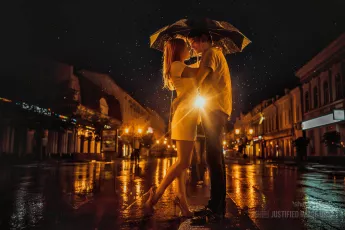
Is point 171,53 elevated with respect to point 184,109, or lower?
elevated

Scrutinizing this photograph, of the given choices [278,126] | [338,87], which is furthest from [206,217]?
[278,126]

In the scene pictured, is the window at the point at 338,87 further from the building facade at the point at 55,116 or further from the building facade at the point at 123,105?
Answer: the building facade at the point at 123,105

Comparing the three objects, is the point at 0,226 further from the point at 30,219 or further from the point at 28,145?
the point at 28,145

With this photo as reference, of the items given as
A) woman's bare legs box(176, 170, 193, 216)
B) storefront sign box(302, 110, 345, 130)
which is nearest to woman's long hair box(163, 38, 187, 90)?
woman's bare legs box(176, 170, 193, 216)

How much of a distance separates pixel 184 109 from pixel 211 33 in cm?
124

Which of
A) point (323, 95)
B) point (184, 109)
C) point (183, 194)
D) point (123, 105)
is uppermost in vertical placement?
point (123, 105)

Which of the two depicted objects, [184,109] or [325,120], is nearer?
[184,109]

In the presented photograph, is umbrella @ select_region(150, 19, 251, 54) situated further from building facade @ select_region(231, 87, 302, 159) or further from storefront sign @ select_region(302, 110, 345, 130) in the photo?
building facade @ select_region(231, 87, 302, 159)

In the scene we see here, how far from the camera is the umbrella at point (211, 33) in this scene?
13.1 feet

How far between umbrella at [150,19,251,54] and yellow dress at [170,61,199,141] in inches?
21.3

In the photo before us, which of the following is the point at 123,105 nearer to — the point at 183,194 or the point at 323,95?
the point at 323,95

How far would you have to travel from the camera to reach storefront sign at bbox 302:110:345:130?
25500mm

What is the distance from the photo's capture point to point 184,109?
378cm

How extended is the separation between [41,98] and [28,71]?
2710mm
